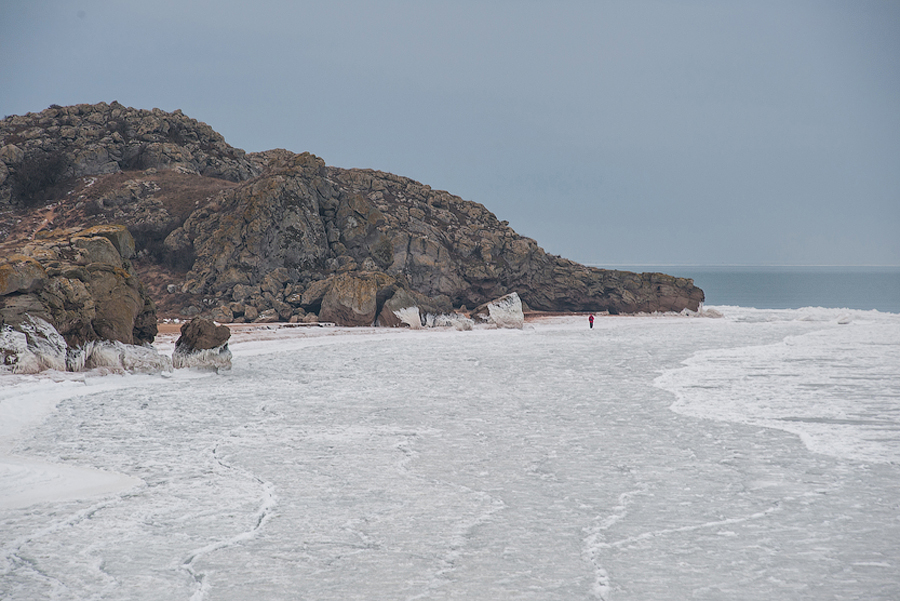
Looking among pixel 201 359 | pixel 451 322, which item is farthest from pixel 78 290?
pixel 451 322

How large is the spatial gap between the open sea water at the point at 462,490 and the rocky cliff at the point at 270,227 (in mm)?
24325

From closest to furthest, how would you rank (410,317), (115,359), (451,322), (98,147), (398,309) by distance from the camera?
(115,359)
(410,317)
(398,309)
(451,322)
(98,147)

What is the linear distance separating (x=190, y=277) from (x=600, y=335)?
88.5 feet

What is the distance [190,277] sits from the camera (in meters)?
41.9

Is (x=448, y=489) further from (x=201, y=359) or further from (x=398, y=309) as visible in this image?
(x=398, y=309)

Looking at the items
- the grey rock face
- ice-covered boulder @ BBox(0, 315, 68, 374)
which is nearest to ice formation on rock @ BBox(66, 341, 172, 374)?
ice-covered boulder @ BBox(0, 315, 68, 374)

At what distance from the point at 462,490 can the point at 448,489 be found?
17cm

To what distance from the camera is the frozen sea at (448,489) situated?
5211 mm

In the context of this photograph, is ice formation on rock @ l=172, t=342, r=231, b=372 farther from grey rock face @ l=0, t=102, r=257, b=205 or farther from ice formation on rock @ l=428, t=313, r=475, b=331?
grey rock face @ l=0, t=102, r=257, b=205

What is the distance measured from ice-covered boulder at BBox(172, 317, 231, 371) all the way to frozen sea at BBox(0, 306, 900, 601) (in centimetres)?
145

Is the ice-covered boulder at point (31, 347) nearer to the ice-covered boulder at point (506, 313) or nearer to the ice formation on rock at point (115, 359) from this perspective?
the ice formation on rock at point (115, 359)

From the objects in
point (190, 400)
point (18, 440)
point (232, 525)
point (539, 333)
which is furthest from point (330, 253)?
point (232, 525)

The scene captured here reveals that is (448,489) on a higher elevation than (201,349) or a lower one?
lower

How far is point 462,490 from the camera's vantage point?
24.8ft
